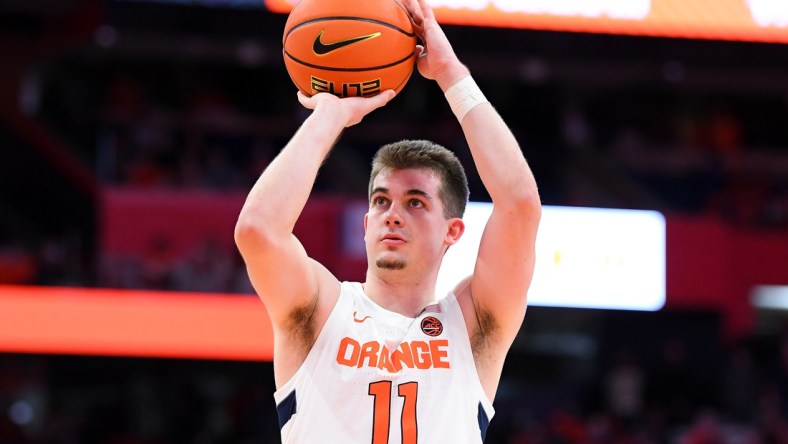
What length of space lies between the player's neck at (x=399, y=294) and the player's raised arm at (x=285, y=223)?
0.82 feet

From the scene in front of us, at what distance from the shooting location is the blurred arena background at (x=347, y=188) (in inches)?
517

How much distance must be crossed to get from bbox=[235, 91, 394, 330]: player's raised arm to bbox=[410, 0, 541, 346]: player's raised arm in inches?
17.1

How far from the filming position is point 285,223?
3.54m

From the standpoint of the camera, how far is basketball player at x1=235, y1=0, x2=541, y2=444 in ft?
11.8

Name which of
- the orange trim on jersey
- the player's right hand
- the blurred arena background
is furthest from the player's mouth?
the blurred arena background

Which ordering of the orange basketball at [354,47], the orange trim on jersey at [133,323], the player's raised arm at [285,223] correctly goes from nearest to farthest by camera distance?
the player's raised arm at [285,223] < the orange basketball at [354,47] < the orange trim on jersey at [133,323]

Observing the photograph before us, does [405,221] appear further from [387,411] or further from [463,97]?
[387,411]

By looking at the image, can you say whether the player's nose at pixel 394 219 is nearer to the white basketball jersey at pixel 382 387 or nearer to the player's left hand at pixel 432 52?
the white basketball jersey at pixel 382 387

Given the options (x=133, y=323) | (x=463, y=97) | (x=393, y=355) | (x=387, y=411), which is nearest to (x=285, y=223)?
(x=393, y=355)

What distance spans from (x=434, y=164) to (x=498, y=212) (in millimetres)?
328

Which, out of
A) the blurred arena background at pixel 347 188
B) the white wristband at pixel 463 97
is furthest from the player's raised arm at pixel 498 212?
the blurred arena background at pixel 347 188

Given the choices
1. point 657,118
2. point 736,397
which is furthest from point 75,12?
point 736,397

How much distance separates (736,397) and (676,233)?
2.21 meters

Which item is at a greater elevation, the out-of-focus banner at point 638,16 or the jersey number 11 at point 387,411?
the out-of-focus banner at point 638,16
